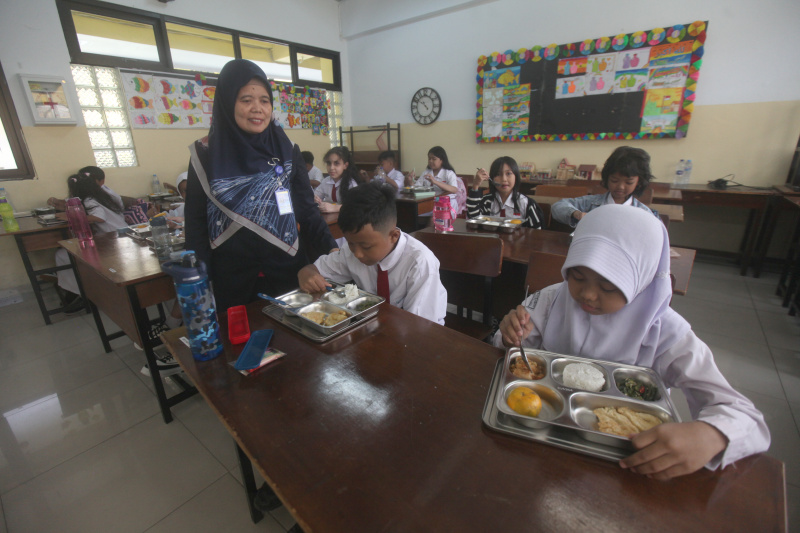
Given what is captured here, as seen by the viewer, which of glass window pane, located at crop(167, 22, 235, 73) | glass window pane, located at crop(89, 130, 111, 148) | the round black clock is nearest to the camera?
glass window pane, located at crop(89, 130, 111, 148)

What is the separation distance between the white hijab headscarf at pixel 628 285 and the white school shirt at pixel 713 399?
0.09ft

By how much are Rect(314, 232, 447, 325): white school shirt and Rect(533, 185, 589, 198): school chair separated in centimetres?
232

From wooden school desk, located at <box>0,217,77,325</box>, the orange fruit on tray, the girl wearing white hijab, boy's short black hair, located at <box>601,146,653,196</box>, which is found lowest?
wooden school desk, located at <box>0,217,77,325</box>

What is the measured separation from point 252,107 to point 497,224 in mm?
1559

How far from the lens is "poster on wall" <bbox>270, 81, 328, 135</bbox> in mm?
5414

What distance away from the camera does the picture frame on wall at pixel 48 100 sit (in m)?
3.36

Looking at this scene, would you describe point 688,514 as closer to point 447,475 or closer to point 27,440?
point 447,475

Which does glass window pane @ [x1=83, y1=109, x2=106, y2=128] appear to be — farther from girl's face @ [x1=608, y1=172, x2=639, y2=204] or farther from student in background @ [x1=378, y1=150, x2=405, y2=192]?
girl's face @ [x1=608, y1=172, x2=639, y2=204]

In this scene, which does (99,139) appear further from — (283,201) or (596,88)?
(596,88)

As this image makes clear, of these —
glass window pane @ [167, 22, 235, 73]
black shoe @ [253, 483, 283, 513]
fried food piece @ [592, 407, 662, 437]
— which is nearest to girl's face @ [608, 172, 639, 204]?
fried food piece @ [592, 407, 662, 437]

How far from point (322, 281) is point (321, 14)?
6.31 meters

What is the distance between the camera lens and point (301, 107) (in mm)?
5750

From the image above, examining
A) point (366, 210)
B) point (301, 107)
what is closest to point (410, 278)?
point (366, 210)

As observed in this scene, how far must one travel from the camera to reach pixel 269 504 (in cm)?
125
